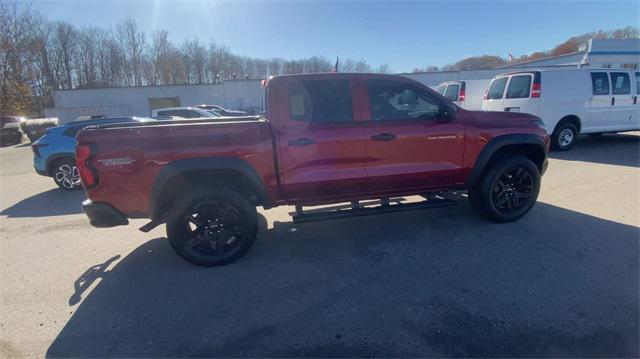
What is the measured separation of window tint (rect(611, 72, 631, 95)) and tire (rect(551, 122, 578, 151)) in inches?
65.8

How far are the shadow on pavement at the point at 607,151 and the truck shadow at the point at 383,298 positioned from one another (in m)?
4.84

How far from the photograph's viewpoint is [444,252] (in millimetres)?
3480

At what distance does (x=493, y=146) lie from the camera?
3.93 meters

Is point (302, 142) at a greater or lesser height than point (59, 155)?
greater

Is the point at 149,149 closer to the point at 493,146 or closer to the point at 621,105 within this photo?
the point at 493,146

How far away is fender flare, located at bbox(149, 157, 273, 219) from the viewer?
10.2ft

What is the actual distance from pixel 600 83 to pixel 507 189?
745 cm

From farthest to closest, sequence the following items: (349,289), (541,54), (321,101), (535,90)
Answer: (541,54)
(535,90)
(321,101)
(349,289)

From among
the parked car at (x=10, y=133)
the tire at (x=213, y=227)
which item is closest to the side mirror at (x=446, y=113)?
the tire at (x=213, y=227)

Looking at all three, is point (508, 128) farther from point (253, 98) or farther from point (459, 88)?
point (253, 98)

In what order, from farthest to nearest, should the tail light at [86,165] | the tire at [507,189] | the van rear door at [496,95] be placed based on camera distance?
the van rear door at [496,95] → the tire at [507,189] → the tail light at [86,165]

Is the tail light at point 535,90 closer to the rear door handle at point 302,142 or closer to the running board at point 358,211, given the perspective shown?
the running board at point 358,211

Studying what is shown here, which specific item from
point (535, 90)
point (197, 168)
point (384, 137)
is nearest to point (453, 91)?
point (535, 90)

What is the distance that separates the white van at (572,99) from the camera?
814 cm
